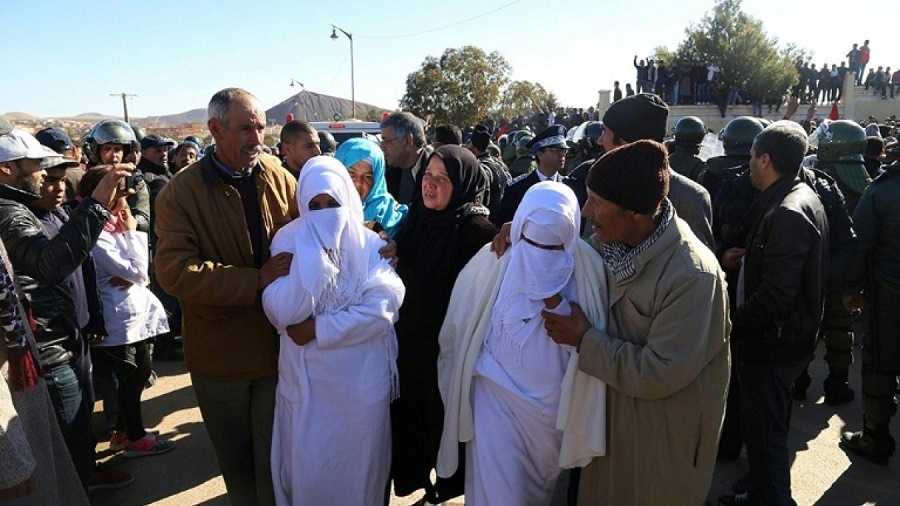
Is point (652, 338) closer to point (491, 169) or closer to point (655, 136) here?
point (655, 136)

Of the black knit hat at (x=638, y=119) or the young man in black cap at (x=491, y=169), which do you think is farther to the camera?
the young man in black cap at (x=491, y=169)

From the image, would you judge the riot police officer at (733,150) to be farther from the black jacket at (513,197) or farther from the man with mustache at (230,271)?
the man with mustache at (230,271)

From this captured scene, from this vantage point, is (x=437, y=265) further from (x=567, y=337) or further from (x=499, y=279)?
(x=567, y=337)

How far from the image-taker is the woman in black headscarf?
2.91 meters

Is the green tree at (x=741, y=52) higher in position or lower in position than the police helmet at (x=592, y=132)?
higher

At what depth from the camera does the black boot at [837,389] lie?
4.82 metres

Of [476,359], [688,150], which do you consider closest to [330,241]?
[476,359]

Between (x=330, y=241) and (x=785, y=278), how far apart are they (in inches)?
84.9

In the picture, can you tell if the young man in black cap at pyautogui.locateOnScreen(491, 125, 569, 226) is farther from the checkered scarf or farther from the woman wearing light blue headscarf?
the checkered scarf

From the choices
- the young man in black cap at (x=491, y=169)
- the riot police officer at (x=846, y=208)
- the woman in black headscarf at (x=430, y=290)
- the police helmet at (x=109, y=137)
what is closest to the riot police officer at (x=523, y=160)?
the young man in black cap at (x=491, y=169)

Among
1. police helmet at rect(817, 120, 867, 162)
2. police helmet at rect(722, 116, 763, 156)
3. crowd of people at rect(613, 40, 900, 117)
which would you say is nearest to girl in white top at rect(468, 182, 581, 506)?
police helmet at rect(722, 116, 763, 156)

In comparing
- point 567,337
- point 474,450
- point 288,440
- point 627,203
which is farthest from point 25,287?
point 627,203

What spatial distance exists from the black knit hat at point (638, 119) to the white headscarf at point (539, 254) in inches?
34.3

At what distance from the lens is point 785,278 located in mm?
2865
